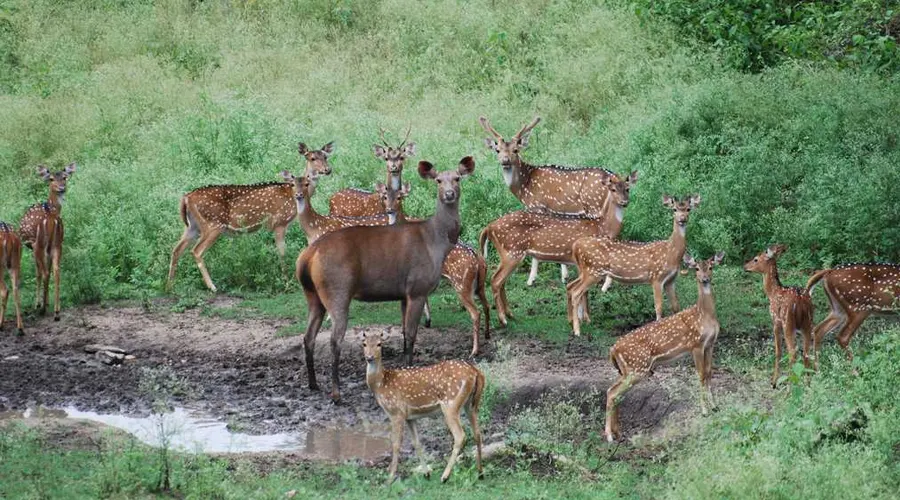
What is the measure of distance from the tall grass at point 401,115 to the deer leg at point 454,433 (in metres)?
6.86

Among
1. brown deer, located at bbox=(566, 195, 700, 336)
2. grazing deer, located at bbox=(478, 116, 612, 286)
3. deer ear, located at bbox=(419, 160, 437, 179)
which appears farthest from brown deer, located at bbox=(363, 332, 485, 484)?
grazing deer, located at bbox=(478, 116, 612, 286)

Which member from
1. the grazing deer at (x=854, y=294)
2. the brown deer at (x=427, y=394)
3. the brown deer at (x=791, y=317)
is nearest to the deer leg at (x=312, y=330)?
the brown deer at (x=427, y=394)

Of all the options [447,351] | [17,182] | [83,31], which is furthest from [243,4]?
[447,351]

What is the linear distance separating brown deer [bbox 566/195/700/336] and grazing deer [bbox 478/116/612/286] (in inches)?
71.7

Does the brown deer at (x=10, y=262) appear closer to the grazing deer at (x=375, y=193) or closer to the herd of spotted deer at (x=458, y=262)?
the herd of spotted deer at (x=458, y=262)

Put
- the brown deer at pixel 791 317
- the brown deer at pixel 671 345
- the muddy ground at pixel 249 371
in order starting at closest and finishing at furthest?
the brown deer at pixel 671 345 → the muddy ground at pixel 249 371 → the brown deer at pixel 791 317

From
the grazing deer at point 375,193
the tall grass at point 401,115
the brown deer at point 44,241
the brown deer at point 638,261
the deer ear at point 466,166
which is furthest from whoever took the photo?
the tall grass at point 401,115

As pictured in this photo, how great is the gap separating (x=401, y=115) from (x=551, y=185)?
18.3 ft

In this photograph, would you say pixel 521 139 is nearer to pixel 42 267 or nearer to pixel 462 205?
pixel 462 205

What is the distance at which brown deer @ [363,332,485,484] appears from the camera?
10.9 metres

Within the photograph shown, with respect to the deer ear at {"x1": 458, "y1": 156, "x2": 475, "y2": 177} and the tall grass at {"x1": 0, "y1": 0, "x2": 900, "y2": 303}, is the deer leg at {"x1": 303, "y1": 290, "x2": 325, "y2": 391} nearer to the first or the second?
the deer ear at {"x1": 458, "y1": 156, "x2": 475, "y2": 177}

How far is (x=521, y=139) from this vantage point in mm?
17703

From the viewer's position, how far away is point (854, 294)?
13.5 meters

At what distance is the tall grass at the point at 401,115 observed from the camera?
17.6 metres
